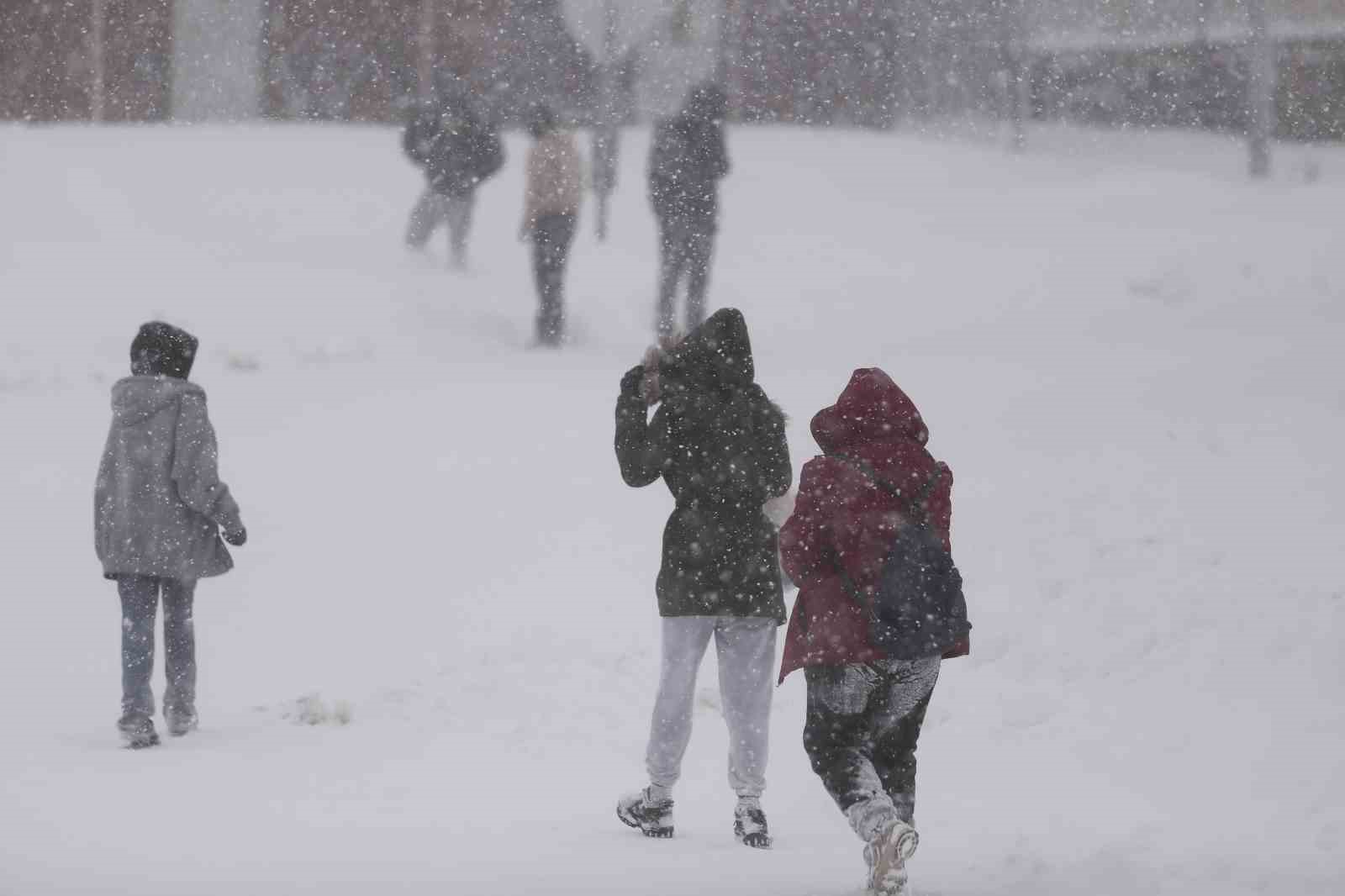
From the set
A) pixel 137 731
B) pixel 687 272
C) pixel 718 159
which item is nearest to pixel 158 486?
pixel 137 731

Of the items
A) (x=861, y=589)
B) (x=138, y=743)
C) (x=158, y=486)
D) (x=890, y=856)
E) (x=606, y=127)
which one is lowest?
(x=138, y=743)

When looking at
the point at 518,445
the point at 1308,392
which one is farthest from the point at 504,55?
the point at 1308,392

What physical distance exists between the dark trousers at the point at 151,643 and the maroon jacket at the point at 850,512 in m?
2.92

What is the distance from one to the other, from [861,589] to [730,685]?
88 cm

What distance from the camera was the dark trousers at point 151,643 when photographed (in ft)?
18.7

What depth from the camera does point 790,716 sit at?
6332mm

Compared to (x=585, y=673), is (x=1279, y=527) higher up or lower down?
higher up

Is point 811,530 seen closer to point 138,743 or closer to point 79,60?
point 138,743

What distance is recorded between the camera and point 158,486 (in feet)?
18.9

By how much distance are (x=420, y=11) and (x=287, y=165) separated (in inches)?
162

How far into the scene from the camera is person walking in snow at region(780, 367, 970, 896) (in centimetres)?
368

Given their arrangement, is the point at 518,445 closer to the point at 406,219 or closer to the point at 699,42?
the point at 406,219

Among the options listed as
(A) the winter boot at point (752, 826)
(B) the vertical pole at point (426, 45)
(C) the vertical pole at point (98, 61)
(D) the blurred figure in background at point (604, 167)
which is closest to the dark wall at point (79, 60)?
(C) the vertical pole at point (98, 61)

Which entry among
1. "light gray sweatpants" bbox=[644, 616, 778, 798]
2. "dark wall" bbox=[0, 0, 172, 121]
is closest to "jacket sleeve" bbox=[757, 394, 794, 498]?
"light gray sweatpants" bbox=[644, 616, 778, 798]
